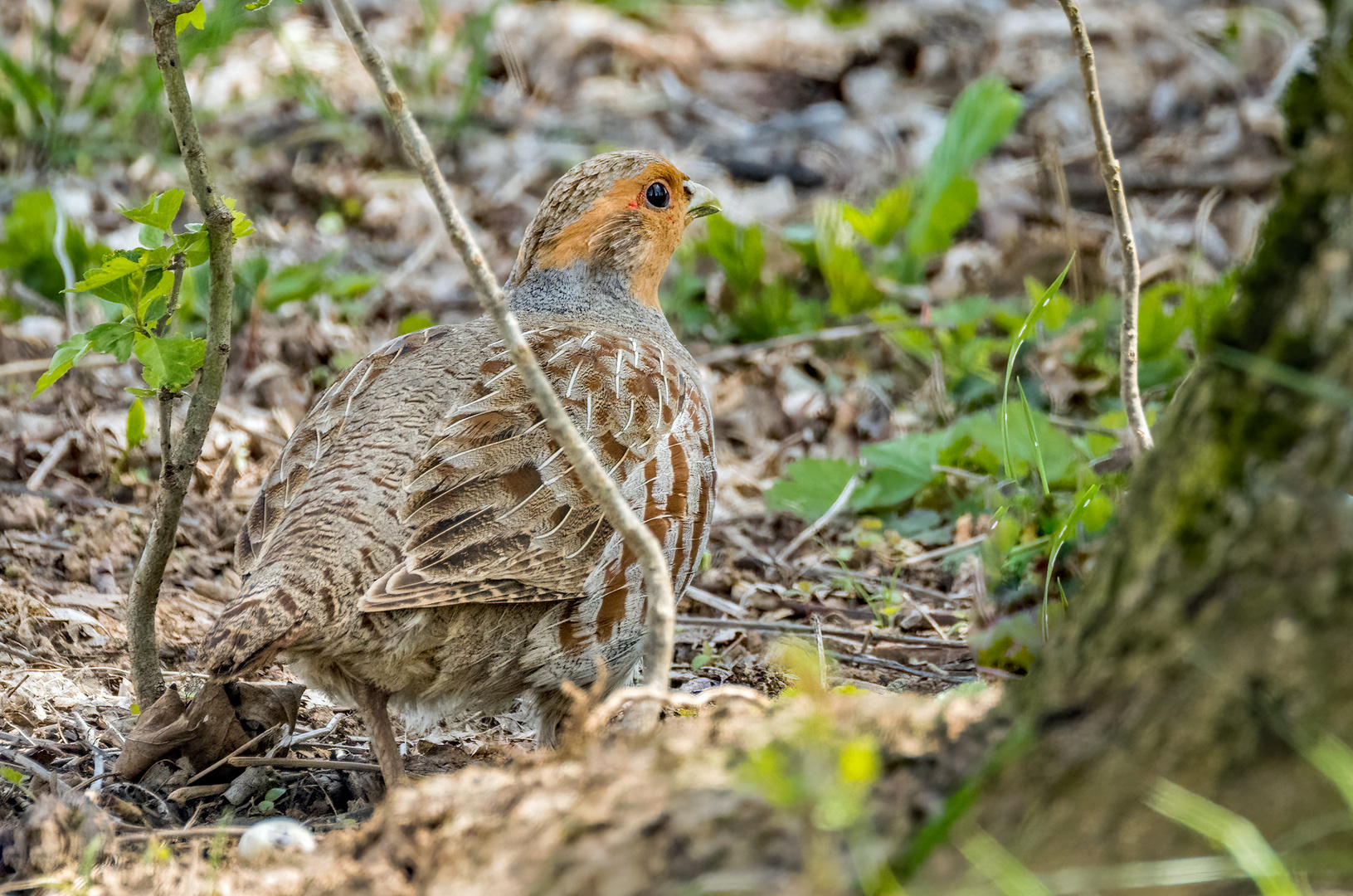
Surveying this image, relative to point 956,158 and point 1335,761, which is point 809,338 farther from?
point 1335,761

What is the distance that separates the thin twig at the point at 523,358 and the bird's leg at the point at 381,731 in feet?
3.69

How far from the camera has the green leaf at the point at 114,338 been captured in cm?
240

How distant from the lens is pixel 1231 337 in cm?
138

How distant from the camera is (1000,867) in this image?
1298 millimetres

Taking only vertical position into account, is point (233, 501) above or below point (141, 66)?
below

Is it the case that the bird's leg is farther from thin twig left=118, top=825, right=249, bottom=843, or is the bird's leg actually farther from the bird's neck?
the bird's neck

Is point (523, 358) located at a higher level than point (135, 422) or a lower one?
higher

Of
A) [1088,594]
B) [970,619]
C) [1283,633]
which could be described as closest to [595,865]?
[1088,594]

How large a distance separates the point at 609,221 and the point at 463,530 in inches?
69.6

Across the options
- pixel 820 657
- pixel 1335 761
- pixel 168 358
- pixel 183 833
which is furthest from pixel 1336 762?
pixel 168 358

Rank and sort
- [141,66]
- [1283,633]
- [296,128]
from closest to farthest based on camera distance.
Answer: [1283,633]
[141,66]
[296,128]

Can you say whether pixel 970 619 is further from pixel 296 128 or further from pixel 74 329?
pixel 296 128

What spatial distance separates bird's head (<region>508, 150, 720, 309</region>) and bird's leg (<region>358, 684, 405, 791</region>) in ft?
6.01

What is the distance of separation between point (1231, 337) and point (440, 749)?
8.47 ft
